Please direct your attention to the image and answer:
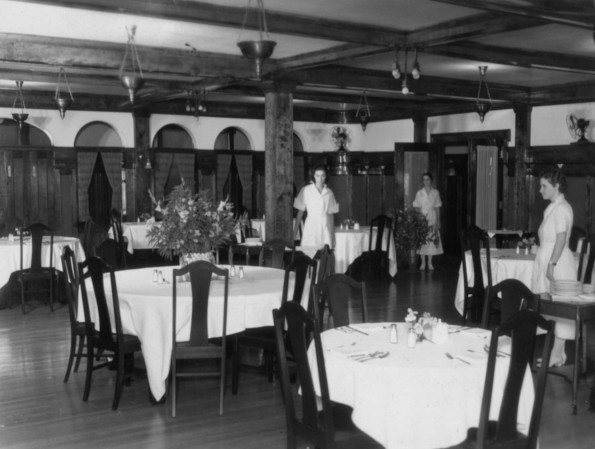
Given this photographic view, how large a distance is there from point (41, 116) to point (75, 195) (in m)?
1.56

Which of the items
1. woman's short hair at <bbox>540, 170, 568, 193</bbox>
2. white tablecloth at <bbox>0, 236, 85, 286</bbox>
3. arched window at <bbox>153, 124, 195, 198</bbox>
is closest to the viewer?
woman's short hair at <bbox>540, 170, 568, 193</bbox>

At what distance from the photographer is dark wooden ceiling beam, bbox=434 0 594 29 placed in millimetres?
4238

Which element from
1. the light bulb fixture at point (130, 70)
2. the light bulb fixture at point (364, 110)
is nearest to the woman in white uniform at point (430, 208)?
the light bulb fixture at point (364, 110)

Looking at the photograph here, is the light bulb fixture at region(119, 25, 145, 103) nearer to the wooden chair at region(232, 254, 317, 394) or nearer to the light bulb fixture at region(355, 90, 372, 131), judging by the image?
the wooden chair at region(232, 254, 317, 394)

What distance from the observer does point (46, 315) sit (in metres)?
8.84

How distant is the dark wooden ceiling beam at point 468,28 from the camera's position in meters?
6.54

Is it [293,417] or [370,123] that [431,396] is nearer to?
[293,417]

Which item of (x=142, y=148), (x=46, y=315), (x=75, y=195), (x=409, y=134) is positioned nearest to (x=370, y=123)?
(x=409, y=134)

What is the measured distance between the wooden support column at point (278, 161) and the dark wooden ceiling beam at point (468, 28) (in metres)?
2.44

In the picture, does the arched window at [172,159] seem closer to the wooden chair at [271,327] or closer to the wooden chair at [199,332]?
the wooden chair at [271,327]

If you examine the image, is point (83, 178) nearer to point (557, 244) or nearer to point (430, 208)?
point (430, 208)

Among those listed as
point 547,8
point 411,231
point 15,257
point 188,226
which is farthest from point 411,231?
point 547,8

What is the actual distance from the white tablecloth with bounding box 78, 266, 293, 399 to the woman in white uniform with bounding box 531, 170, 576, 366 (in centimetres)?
208

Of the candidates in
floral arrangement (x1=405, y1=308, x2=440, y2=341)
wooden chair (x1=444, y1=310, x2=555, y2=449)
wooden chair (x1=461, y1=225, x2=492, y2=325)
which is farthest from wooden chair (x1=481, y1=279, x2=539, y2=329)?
wooden chair (x1=461, y1=225, x2=492, y2=325)
